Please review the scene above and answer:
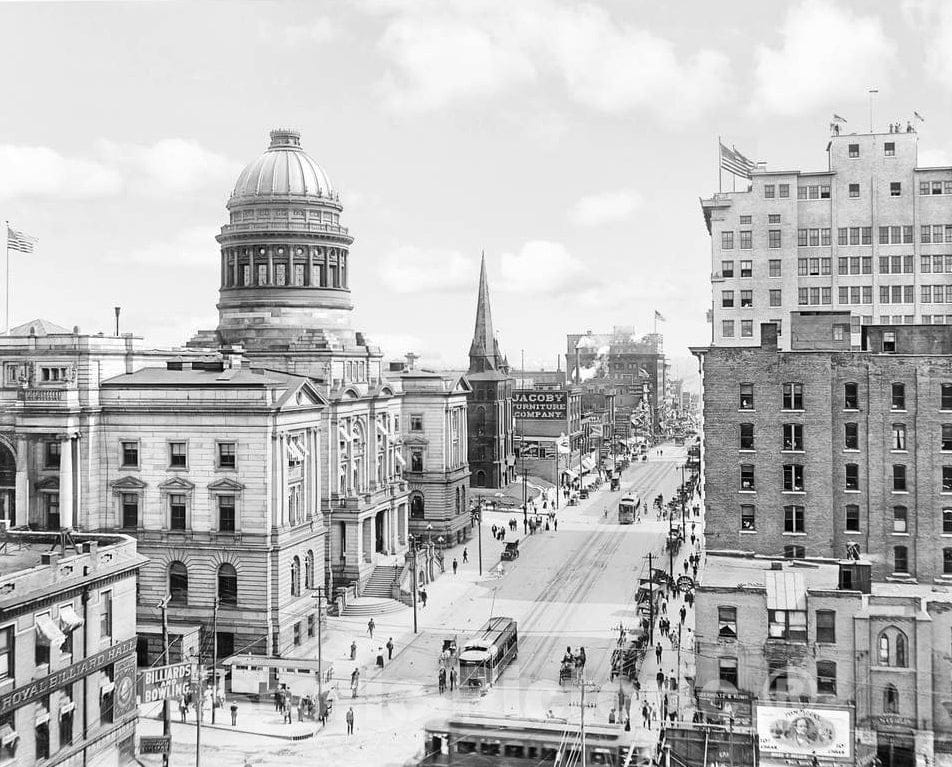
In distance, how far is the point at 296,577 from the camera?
2675 inches

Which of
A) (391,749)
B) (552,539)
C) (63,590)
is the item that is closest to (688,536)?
(552,539)

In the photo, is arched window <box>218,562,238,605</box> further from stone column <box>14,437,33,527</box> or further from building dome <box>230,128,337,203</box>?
building dome <box>230,128,337,203</box>

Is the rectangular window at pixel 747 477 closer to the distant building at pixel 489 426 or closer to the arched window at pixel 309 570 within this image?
the arched window at pixel 309 570

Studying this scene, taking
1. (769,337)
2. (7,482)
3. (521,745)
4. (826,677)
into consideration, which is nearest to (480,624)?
(769,337)

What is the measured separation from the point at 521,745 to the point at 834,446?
1107 inches

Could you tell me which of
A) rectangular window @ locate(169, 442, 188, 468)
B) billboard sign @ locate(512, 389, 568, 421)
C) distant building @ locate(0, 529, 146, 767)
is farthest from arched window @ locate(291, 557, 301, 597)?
billboard sign @ locate(512, 389, 568, 421)

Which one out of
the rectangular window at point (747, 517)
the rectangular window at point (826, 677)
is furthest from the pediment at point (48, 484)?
the rectangular window at point (826, 677)

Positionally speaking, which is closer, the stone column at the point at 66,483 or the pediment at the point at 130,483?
the stone column at the point at 66,483

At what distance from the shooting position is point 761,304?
7038 cm

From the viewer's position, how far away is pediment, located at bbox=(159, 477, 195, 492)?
6481 cm

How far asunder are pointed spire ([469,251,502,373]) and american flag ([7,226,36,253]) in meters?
79.3

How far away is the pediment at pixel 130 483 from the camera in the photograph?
65.5 meters

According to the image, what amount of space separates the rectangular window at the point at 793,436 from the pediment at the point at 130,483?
37633mm

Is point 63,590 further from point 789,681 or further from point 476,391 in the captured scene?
point 476,391
